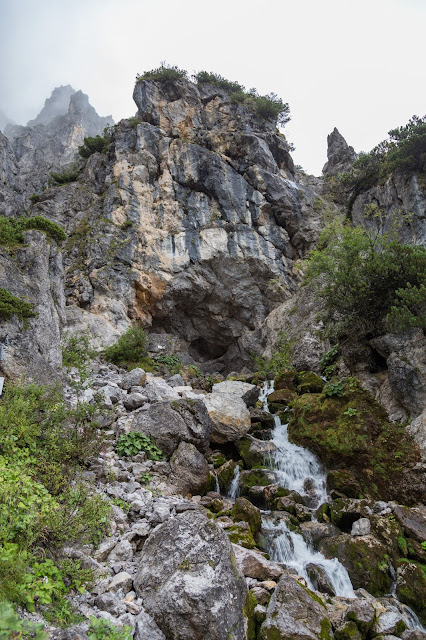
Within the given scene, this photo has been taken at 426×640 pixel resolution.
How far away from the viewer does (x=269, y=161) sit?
98.9 feet

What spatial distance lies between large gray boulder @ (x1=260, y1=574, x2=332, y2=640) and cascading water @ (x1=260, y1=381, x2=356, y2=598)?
5.25 ft

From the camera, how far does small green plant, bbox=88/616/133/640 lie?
10.8 ft

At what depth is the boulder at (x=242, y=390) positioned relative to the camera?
13578 mm

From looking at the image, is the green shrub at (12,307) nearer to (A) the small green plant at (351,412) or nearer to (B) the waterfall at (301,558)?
(B) the waterfall at (301,558)

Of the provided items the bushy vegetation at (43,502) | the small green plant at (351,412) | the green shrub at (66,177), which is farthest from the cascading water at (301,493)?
the green shrub at (66,177)

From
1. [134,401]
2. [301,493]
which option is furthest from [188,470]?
[301,493]

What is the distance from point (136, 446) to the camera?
→ 8.19 metres

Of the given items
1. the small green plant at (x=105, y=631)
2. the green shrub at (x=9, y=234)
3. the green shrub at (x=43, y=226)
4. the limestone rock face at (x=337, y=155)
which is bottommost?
the small green plant at (x=105, y=631)

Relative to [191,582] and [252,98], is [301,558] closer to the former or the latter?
[191,582]

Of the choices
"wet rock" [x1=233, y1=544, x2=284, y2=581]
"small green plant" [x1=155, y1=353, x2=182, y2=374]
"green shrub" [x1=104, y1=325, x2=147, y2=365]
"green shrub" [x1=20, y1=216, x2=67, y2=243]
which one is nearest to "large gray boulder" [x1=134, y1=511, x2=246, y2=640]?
"wet rock" [x1=233, y1=544, x2=284, y2=581]

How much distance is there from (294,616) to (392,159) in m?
27.2

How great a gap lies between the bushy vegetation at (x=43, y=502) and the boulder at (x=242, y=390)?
726 cm

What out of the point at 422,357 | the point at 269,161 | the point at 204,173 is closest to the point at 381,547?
the point at 422,357

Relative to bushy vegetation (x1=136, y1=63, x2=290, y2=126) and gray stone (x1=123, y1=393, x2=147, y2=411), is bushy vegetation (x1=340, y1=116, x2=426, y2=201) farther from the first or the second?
gray stone (x1=123, y1=393, x2=147, y2=411)
